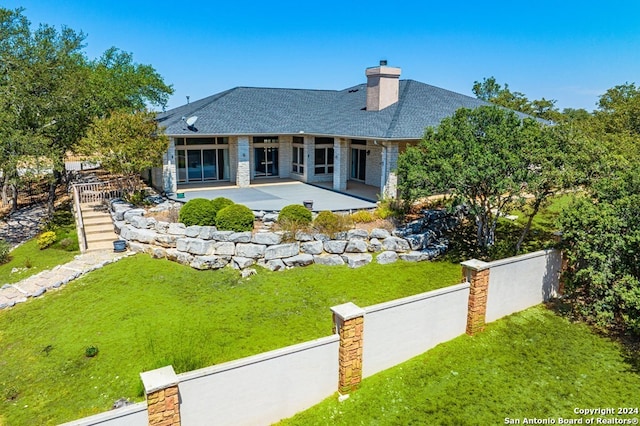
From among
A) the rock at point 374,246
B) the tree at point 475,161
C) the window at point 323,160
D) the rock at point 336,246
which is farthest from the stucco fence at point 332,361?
the window at point 323,160

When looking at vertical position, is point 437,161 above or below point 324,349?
above

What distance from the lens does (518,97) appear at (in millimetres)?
47938

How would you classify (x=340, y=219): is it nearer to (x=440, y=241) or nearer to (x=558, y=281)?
(x=440, y=241)

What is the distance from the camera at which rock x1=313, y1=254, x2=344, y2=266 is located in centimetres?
1368

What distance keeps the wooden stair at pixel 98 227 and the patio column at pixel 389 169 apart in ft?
36.8

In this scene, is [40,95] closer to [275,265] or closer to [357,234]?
[275,265]

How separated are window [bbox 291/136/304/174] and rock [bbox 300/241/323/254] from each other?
11129mm

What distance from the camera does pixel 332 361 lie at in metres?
7.21

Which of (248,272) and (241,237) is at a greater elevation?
(241,237)

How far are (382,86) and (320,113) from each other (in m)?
5.21

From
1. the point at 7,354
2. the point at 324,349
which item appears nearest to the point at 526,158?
→ the point at 324,349

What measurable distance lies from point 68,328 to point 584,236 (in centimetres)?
1257

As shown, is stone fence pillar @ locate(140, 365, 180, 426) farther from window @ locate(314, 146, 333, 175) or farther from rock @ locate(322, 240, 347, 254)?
window @ locate(314, 146, 333, 175)

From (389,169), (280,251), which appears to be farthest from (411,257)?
(389,169)
